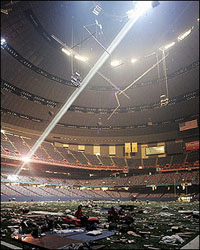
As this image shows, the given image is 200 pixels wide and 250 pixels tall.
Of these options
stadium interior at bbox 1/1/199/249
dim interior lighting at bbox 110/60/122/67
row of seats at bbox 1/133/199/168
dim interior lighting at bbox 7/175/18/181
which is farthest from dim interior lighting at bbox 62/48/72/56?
dim interior lighting at bbox 7/175/18/181

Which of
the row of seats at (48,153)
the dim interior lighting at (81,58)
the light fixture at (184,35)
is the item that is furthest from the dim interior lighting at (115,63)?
the row of seats at (48,153)

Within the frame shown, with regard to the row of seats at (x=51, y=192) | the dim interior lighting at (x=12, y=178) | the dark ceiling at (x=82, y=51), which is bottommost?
the row of seats at (x=51, y=192)

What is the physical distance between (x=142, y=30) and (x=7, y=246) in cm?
3773

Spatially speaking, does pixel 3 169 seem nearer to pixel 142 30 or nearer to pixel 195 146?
pixel 142 30

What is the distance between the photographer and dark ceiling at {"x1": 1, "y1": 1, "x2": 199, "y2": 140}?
95.4ft

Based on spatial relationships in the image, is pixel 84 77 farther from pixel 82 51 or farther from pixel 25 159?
pixel 25 159

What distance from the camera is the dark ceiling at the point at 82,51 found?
29078 mm

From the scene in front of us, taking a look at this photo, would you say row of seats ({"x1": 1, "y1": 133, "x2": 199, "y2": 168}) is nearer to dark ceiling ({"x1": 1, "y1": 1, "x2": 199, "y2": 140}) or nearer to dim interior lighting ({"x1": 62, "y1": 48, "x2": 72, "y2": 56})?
dark ceiling ({"x1": 1, "y1": 1, "x2": 199, "y2": 140})

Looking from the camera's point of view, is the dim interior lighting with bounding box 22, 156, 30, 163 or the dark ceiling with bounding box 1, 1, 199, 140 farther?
the dim interior lighting with bounding box 22, 156, 30, 163

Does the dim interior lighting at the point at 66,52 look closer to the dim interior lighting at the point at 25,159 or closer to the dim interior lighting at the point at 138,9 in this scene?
the dim interior lighting at the point at 138,9

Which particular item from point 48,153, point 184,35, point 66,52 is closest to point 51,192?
point 48,153

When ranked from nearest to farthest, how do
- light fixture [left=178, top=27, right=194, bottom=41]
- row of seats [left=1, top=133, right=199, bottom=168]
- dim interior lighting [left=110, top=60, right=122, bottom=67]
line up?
light fixture [left=178, top=27, right=194, bottom=41], row of seats [left=1, top=133, right=199, bottom=168], dim interior lighting [left=110, top=60, right=122, bottom=67]

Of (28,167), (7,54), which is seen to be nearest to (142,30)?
(7,54)

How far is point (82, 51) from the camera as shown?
40.6m
